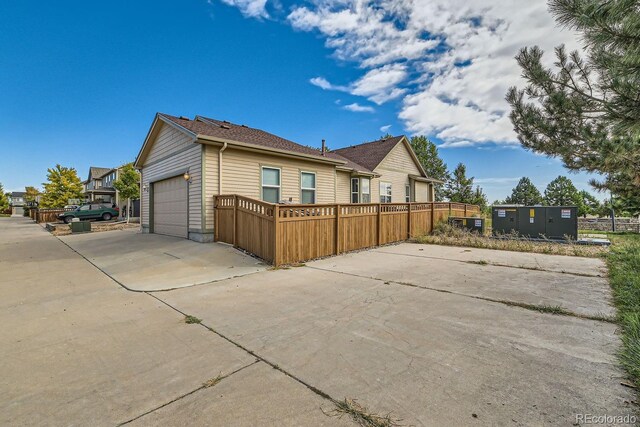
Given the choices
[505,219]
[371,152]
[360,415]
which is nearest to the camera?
[360,415]

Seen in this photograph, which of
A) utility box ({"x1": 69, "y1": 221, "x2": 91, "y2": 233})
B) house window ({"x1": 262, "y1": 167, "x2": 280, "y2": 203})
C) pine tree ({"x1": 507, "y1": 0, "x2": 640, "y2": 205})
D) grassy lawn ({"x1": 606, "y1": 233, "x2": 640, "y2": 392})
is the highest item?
pine tree ({"x1": 507, "y1": 0, "x2": 640, "y2": 205})

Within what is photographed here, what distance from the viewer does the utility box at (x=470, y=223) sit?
38.4 ft

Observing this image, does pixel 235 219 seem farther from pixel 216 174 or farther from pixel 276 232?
pixel 276 232

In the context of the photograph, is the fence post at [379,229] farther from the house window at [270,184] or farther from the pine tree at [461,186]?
the pine tree at [461,186]

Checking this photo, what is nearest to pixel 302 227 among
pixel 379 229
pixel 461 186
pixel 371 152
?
pixel 379 229

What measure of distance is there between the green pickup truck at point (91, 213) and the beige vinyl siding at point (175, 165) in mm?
12699

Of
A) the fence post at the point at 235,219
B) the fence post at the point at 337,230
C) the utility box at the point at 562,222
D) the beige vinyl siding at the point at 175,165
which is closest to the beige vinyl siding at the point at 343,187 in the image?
the fence post at the point at 337,230

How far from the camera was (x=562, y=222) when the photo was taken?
410 inches

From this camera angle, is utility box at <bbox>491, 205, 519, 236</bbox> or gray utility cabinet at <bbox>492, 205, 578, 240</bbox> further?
utility box at <bbox>491, 205, 519, 236</bbox>

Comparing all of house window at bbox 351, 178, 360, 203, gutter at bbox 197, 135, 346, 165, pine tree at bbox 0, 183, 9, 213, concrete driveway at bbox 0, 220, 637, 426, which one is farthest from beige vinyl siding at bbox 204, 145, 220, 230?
pine tree at bbox 0, 183, 9, 213

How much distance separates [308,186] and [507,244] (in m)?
7.44

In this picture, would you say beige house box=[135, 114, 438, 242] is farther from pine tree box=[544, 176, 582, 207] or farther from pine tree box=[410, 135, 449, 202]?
pine tree box=[544, 176, 582, 207]

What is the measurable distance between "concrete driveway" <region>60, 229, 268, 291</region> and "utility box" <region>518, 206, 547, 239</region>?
10735 millimetres

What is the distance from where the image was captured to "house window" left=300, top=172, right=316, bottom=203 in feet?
37.2
